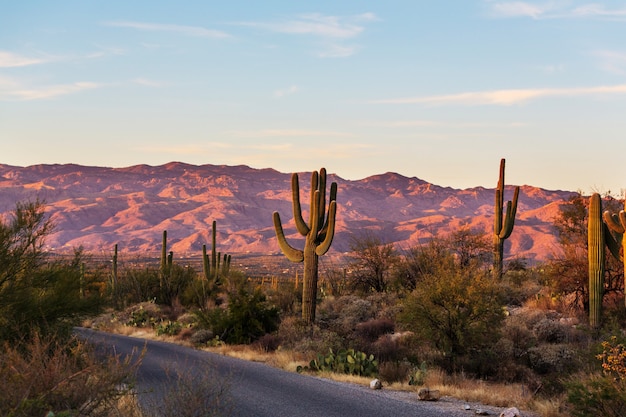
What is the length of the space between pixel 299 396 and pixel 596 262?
1302 centimetres

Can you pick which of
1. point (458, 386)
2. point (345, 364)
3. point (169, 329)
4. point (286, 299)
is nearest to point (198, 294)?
point (286, 299)

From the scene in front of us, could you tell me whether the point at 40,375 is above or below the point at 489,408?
above

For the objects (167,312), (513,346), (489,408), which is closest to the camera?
(489,408)

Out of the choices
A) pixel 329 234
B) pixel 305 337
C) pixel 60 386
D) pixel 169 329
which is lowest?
pixel 169 329

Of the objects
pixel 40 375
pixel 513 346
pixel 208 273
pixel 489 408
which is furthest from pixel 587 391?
pixel 208 273

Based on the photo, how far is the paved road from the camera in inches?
502

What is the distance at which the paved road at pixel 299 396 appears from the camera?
12742mm

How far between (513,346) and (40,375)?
14.4 m

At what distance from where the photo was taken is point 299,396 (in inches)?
568

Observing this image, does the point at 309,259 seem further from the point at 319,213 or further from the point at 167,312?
the point at 167,312

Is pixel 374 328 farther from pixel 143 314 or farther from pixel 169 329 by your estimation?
pixel 143 314

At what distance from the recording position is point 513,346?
1977 centimetres

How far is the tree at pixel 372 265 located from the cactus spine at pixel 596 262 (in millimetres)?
11546

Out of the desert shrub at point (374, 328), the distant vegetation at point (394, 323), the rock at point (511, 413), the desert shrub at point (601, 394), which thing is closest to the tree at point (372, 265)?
the distant vegetation at point (394, 323)
